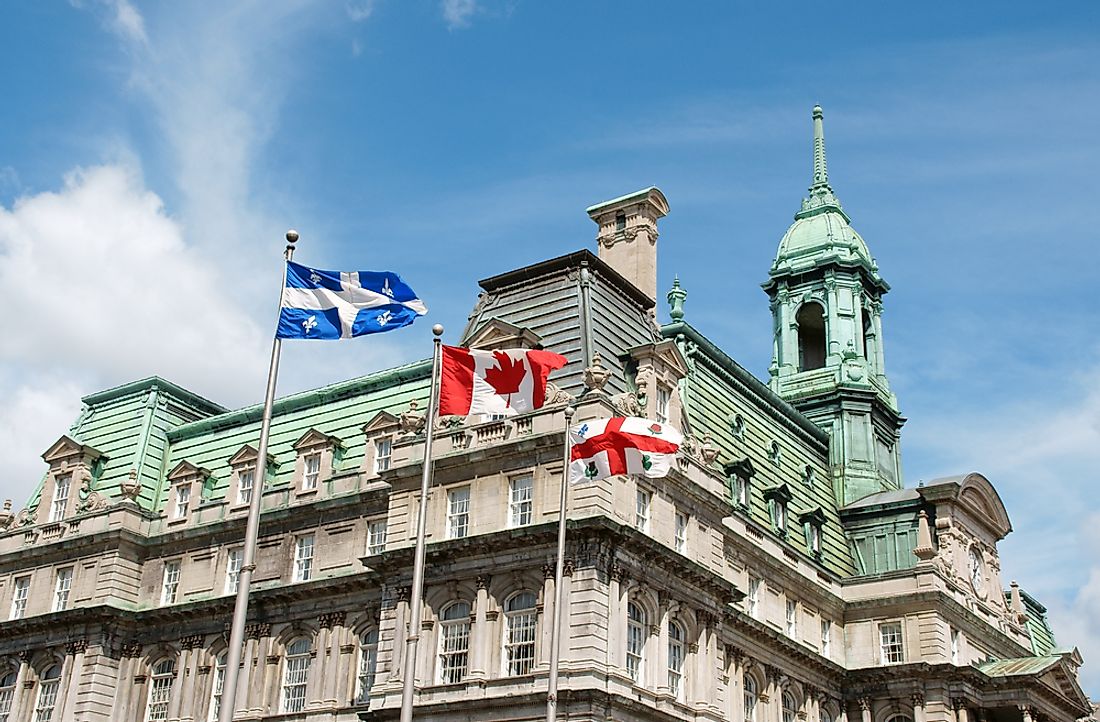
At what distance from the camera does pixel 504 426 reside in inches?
1857

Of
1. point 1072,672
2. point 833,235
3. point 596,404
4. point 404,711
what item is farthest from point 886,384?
point 404,711

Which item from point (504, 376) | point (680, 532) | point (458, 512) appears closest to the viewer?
point (504, 376)

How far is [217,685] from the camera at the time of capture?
54.1 meters

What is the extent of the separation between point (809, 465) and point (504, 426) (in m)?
26.1

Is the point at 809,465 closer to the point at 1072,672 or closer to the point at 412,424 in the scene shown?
the point at 1072,672

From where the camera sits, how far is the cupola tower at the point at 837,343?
238 feet

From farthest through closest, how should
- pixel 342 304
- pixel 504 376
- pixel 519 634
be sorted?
pixel 519 634
pixel 504 376
pixel 342 304

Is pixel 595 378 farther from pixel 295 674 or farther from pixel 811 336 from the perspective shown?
pixel 811 336

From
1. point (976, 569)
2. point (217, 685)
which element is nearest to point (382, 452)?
point (217, 685)

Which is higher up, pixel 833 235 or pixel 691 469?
pixel 833 235

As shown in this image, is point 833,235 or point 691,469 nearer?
point 691,469

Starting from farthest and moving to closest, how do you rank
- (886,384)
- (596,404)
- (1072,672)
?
1. (886,384)
2. (1072,672)
3. (596,404)

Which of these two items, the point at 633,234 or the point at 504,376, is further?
the point at 633,234

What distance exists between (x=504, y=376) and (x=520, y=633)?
10.5 metres
